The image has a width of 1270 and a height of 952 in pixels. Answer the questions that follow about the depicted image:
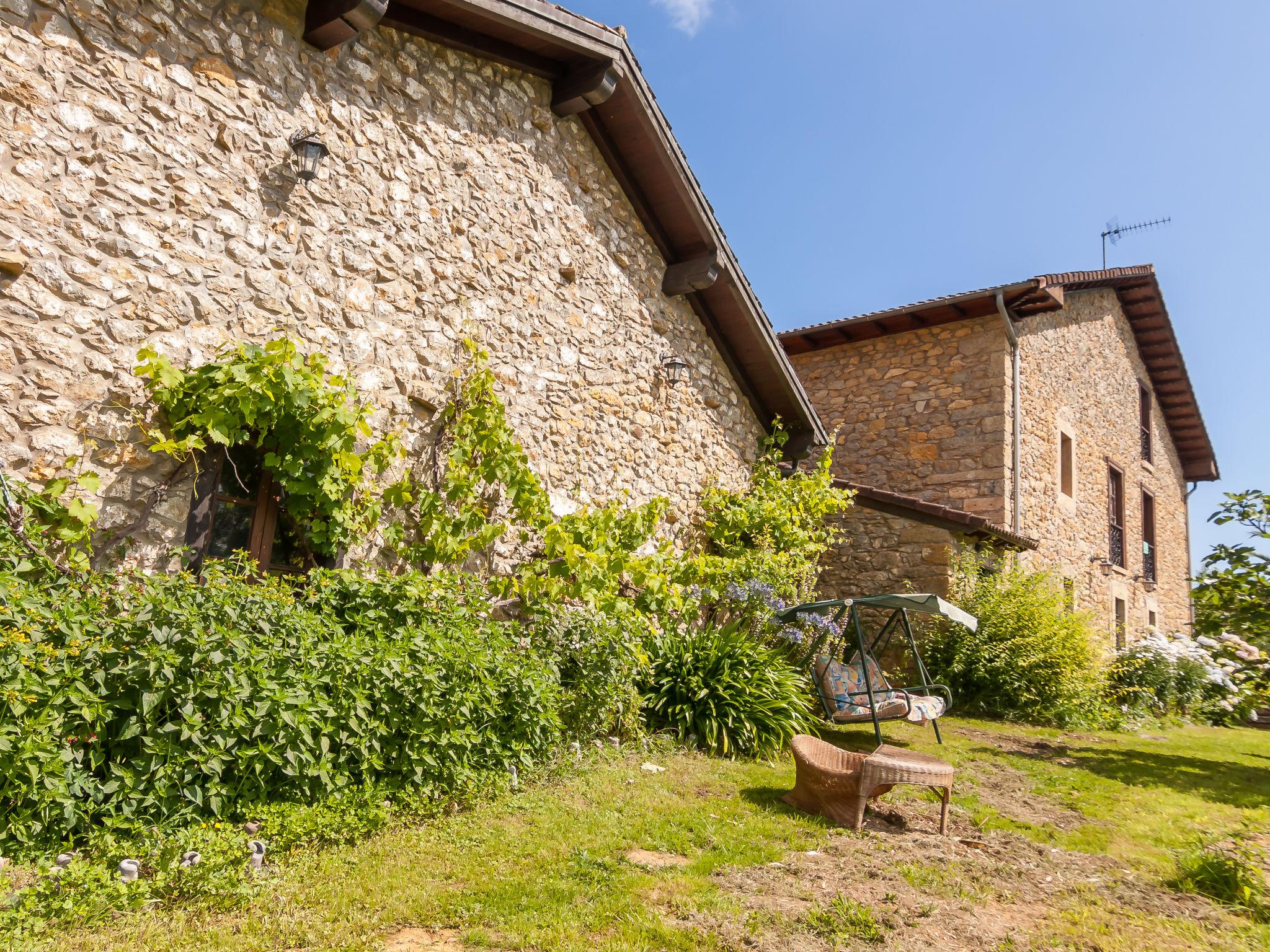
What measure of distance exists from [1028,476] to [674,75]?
28.1 feet

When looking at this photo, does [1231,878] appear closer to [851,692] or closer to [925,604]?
[925,604]

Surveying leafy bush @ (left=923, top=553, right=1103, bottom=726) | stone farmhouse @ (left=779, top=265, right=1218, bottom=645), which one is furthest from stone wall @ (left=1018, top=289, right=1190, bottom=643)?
leafy bush @ (left=923, top=553, right=1103, bottom=726)

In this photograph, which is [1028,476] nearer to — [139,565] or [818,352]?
[818,352]

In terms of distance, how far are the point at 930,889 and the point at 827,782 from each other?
110 cm

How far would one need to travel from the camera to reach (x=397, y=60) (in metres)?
6.06

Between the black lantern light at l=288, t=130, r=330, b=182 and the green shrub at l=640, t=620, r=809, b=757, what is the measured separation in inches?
174

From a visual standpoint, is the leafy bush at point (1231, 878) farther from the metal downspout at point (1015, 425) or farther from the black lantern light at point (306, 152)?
the metal downspout at point (1015, 425)

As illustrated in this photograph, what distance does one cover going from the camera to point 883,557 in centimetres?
1107

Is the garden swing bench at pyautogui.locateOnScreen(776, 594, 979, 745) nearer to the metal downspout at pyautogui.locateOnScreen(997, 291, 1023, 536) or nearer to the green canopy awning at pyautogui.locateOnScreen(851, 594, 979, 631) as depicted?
the green canopy awning at pyautogui.locateOnScreen(851, 594, 979, 631)

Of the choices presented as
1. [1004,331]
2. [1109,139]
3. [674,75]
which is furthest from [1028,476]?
[674,75]

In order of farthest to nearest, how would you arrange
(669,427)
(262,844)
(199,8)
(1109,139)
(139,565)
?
(669,427)
(1109,139)
(199,8)
(139,565)
(262,844)

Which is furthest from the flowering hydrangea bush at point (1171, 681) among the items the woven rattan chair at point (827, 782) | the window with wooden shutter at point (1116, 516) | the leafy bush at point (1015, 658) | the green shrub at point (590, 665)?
the green shrub at point (590, 665)

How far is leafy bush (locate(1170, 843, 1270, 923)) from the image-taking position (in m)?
3.96

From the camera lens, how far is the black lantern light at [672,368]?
8.42 metres
